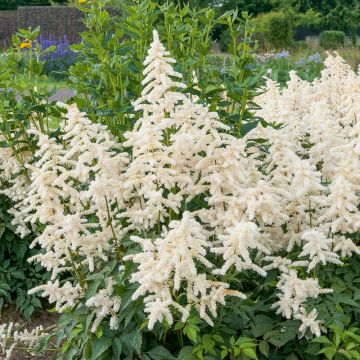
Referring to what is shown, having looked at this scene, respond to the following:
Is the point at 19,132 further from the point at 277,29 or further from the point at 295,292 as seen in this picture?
the point at 277,29

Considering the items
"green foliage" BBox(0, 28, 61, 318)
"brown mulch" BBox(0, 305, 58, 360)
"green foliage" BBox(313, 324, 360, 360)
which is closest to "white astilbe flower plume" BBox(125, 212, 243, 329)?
"green foliage" BBox(313, 324, 360, 360)

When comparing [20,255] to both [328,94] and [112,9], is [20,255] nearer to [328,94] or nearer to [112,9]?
[328,94]

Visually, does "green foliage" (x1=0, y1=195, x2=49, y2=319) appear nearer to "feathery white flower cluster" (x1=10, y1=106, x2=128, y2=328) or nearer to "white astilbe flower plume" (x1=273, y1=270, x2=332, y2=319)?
"feathery white flower cluster" (x1=10, y1=106, x2=128, y2=328)

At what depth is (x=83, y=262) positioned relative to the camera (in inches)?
114

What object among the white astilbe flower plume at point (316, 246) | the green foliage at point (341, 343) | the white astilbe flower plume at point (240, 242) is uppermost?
the white astilbe flower plume at point (240, 242)

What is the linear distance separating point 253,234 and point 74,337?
3.62ft

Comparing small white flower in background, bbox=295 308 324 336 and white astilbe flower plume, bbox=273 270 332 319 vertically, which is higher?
white astilbe flower plume, bbox=273 270 332 319

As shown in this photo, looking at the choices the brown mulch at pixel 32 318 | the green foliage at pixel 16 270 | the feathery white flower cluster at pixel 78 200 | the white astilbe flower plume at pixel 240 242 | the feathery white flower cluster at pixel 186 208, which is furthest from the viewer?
the brown mulch at pixel 32 318

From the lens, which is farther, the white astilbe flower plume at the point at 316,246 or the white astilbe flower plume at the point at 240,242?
the white astilbe flower plume at the point at 316,246

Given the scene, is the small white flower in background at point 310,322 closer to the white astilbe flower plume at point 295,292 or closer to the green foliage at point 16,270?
the white astilbe flower plume at point 295,292

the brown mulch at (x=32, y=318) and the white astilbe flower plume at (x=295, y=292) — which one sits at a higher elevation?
the white astilbe flower plume at (x=295, y=292)

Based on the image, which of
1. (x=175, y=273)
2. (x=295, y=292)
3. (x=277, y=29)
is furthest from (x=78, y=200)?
(x=277, y=29)

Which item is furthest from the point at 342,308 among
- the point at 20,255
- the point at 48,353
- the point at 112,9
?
the point at 112,9

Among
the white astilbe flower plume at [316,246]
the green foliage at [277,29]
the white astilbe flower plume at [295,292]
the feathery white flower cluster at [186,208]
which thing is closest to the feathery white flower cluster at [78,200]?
the feathery white flower cluster at [186,208]
